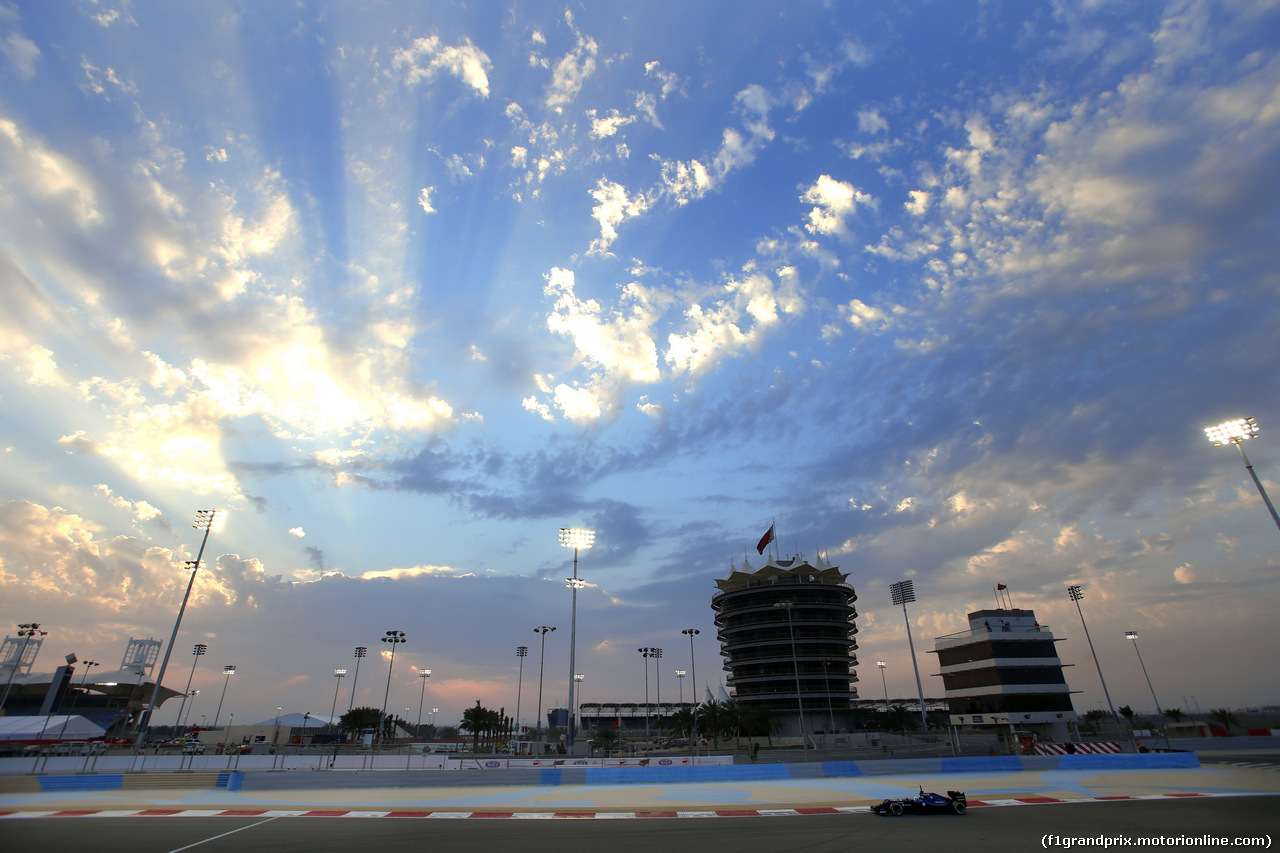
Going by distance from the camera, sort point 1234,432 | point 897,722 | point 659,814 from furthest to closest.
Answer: point 897,722, point 1234,432, point 659,814

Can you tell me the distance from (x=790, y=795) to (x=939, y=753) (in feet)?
132

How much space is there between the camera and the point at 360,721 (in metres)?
89.6

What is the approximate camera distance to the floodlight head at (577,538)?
5534 centimetres

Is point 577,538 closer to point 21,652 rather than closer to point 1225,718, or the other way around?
point 1225,718

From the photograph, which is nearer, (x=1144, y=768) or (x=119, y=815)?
(x=119, y=815)

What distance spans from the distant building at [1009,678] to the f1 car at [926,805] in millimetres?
82354

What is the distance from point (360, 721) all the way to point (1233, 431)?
108342mm

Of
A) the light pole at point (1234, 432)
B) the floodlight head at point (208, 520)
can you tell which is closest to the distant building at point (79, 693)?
the floodlight head at point (208, 520)

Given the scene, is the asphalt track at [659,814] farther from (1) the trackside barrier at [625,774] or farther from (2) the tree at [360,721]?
(2) the tree at [360,721]

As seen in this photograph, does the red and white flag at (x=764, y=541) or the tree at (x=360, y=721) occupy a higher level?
the red and white flag at (x=764, y=541)

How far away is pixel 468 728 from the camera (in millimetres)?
77938

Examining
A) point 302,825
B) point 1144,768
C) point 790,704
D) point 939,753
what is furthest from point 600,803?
point 790,704

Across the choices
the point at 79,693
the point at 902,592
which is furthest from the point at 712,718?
the point at 79,693

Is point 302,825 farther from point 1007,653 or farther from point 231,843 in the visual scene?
point 1007,653
